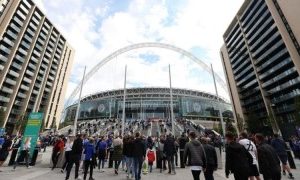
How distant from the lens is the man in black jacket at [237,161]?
491 cm

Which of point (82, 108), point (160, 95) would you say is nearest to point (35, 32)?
point (82, 108)

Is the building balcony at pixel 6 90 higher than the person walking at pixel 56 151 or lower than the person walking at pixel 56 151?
higher

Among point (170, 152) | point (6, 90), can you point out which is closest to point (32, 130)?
point (170, 152)

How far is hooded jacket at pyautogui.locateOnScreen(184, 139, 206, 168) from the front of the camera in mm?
5785

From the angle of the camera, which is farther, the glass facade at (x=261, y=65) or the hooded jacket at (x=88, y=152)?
the glass facade at (x=261, y=65)

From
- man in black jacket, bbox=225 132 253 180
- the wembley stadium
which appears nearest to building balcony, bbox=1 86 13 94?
the wembley stadium

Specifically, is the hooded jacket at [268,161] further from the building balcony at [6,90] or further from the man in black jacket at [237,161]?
the building balcony at [6,90]

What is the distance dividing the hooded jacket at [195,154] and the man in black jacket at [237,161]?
83cm

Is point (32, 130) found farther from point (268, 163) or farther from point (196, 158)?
point (268, 163)

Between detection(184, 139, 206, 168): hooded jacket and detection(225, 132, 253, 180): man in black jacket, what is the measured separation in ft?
2.72

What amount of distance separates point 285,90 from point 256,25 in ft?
67.2

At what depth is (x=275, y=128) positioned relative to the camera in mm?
46750

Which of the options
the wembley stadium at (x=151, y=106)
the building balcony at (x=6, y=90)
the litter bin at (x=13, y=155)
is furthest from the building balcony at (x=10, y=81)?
the litter bin at (x=13, y=155)

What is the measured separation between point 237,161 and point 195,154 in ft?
3.94
